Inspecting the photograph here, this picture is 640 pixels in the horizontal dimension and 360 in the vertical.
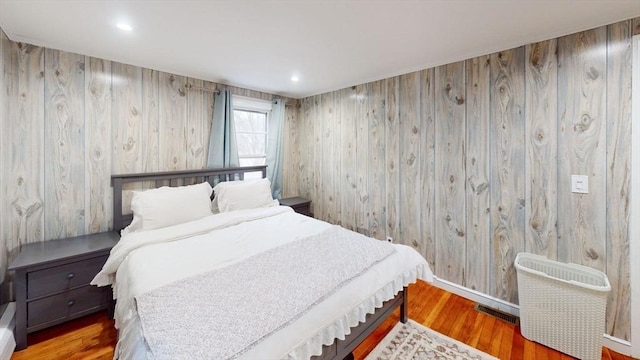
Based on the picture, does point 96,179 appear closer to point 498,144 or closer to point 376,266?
point 376,266

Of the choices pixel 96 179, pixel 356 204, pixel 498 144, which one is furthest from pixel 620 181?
pixel 96 179

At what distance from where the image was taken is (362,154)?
3430 millimetres

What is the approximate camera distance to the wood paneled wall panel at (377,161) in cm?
319

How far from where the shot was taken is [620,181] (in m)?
1.84

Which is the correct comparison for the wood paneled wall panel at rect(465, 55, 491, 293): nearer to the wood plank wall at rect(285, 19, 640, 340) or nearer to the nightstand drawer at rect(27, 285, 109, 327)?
the wood plank wall at rect(285, 19, 640, 340)

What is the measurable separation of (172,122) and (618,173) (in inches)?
155

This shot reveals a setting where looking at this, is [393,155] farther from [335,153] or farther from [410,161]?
[335,153]

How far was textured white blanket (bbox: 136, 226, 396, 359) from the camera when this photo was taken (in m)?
1.08

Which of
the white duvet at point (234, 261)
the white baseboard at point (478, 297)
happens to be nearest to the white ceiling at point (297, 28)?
the white duvet at point (234, 261)

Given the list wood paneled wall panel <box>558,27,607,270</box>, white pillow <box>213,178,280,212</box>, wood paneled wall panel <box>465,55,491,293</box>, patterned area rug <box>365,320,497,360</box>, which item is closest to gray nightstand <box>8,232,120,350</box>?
white pillow <box>213,178,280,212</box>

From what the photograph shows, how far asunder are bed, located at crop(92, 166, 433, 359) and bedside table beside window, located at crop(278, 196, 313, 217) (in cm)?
106

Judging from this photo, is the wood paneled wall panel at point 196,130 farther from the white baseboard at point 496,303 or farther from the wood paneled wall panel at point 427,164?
the white baseboard at point 496,303

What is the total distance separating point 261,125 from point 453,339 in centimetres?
334

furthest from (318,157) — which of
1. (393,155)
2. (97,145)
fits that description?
(97,145)
